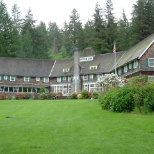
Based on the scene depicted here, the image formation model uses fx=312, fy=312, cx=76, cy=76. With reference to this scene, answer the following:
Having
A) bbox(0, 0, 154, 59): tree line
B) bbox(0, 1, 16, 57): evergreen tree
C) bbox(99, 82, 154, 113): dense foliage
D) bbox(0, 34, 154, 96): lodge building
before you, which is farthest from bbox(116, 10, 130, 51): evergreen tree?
bbox(99, 82, 154, 113): dense foliage

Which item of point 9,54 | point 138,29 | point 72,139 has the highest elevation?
point 138,29

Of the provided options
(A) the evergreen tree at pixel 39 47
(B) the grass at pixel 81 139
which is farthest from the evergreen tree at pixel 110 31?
(B) the grass at pixel 81 139

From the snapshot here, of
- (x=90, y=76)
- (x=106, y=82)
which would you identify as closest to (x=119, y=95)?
(x=106, y=82)

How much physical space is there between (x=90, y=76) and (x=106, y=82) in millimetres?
23643

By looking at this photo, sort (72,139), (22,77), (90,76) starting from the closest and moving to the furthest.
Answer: (72,139) < (90,76) < (22,77)

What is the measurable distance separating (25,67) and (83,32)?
85.1ft

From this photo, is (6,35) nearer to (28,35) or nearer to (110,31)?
(28,35)

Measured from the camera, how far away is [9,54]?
6831 centimetres

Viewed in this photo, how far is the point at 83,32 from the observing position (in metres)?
82.1

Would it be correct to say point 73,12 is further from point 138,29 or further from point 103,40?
point 138,29

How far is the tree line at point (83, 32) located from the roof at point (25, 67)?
7.95m

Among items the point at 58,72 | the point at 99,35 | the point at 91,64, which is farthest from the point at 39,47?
the point at 91,64

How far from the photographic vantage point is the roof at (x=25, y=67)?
5928 cm

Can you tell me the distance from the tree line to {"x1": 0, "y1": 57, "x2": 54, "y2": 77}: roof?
7.95 meters
